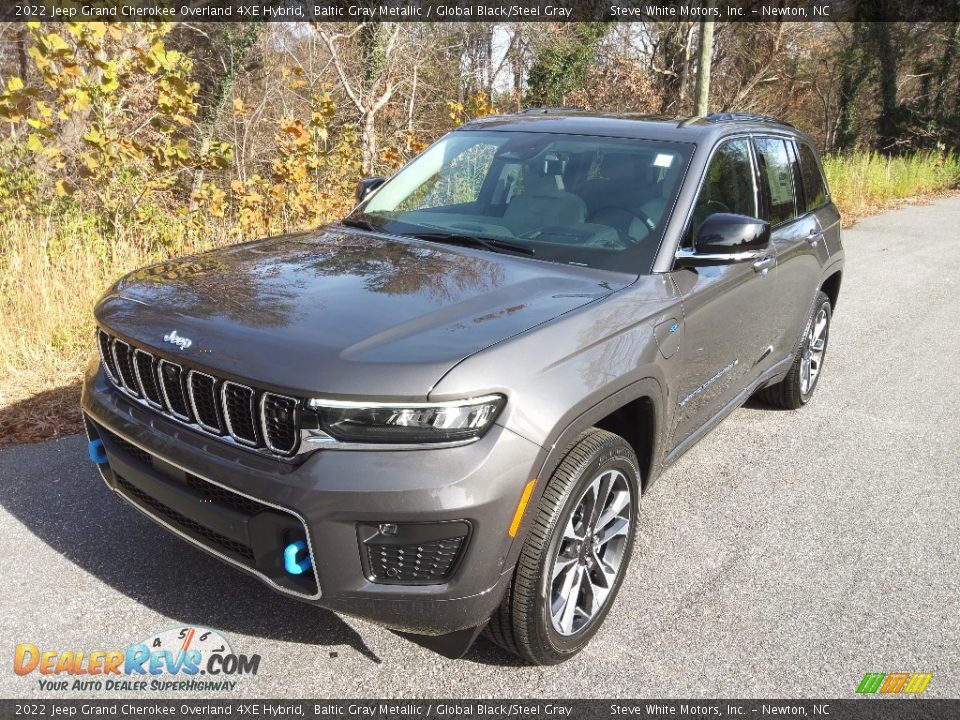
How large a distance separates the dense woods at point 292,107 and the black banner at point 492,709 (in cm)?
282

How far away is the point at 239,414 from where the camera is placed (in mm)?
2352

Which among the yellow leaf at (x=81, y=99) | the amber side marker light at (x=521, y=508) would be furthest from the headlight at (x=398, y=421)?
the yellow leaf at (x=81, y=99)

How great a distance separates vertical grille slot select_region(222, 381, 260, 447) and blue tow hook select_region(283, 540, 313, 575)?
0.32 m

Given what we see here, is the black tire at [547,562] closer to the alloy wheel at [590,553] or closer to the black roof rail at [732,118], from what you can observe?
the alloy wheel at [590,553]

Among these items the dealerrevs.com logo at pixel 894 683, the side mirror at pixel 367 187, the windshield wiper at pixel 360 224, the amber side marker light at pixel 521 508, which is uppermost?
the side mirror at pixel 367 187

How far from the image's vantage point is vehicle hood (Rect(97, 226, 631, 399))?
2.24 m

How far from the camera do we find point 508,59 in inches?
976

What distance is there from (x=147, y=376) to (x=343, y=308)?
0.69m

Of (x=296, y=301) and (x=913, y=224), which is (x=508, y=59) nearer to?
(x=913, y=224)

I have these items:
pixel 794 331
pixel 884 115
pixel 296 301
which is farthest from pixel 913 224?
pixel 884 115

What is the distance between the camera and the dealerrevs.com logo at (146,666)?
8.51 feet

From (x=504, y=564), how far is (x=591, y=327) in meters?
0.84

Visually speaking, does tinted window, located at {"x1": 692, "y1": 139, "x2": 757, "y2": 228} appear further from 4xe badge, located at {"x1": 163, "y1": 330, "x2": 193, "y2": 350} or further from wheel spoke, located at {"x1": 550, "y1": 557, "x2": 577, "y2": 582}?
4xe badge, located at {"x1": 163, "y1": 330, "x2": 193, "y2": 350}

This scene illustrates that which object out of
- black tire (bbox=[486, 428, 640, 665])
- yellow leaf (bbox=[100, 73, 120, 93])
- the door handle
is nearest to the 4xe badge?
black tire (bbox=[486, 428, 640, 665])
